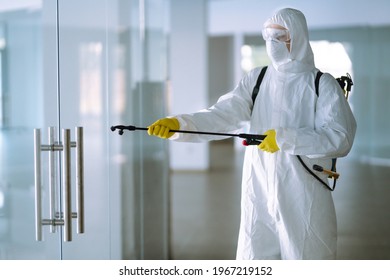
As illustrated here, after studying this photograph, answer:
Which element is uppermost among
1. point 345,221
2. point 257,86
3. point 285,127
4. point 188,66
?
point 188,66

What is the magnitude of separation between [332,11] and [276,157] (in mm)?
2071

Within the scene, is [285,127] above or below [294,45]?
below

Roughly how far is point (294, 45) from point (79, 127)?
0.86 m

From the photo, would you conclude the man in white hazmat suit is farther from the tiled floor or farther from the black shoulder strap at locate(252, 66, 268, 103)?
the tiled floor

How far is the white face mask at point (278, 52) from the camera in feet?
6.72

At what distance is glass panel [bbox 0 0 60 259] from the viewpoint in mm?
1783

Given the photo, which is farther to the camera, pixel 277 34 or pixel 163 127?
pixel 277 34

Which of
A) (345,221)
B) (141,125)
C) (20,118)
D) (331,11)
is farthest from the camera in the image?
(331,11)

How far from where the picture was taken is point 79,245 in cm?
213

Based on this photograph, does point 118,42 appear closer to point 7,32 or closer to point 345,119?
point 7,32

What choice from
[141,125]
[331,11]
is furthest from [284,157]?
[331,11]

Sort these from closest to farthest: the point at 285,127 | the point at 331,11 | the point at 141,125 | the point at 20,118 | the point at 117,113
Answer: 1. the point at 20,118
2. the point at 285,127
3. the point at 117,113
4. the point at 141,125
5. the point at 331,11

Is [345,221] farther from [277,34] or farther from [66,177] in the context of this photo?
[66,177]

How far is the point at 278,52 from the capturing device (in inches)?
80.9
